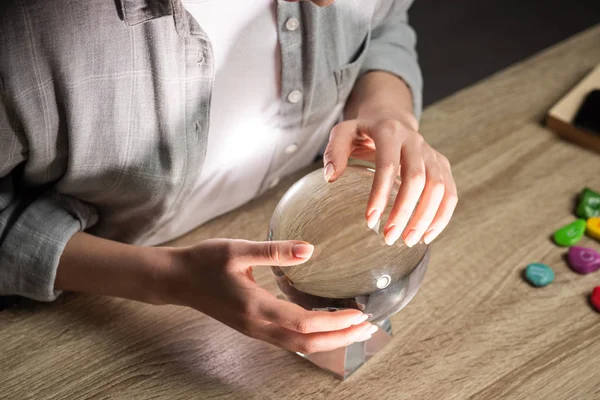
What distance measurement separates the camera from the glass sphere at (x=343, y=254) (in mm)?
624

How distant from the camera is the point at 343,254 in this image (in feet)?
2.06

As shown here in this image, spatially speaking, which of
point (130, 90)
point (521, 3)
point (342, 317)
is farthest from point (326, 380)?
point (521, 3)

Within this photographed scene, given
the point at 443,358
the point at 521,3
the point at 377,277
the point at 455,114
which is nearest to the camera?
the point at 377,277

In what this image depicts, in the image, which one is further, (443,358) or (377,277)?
(443,358)

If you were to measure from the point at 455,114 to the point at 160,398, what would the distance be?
1.93 ft

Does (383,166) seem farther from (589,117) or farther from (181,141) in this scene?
(589,117)

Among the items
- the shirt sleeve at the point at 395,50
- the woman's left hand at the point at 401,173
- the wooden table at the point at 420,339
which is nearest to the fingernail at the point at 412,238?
the woman's left hand at the point at 401,173

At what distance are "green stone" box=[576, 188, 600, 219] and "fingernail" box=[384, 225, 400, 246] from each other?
1.12 ft

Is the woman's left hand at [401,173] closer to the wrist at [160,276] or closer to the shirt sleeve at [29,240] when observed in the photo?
the wrist at [160,276]

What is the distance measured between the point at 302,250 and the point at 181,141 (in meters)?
0.26

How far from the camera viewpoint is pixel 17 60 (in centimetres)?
67

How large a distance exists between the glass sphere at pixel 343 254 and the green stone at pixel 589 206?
0.96 feet

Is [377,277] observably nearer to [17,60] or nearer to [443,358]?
[443,358]

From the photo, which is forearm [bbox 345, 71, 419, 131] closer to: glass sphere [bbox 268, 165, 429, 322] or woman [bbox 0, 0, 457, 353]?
woman [bbox 0, 0, 457, 353]
